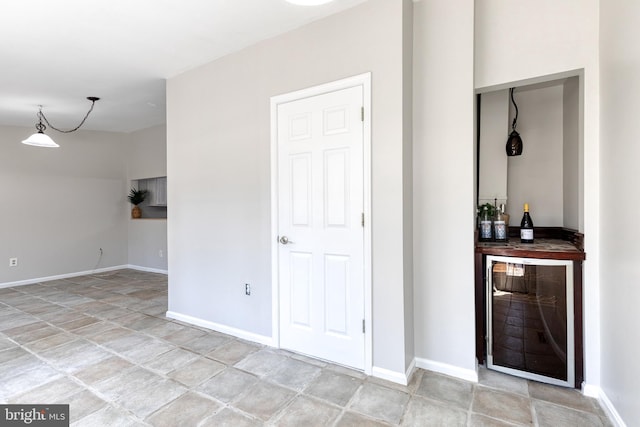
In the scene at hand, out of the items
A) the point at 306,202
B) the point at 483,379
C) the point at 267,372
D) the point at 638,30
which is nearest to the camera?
the point at 638,30

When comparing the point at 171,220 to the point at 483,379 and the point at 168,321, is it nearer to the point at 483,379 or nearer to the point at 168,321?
the point at 168,321

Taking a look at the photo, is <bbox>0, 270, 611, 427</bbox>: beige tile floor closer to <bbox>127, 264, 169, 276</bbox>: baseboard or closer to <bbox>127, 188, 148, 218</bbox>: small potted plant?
<bbox>127, 264, 169, 276</bbox>: baseboard

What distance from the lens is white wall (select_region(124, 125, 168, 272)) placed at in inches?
233

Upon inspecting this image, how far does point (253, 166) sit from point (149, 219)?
4369 millimetres

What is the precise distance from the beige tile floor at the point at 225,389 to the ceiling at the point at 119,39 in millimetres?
2663

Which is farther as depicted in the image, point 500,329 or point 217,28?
point 217,28

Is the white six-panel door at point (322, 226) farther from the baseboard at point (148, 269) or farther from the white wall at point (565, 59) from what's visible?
the baseboard at point (148, 269)

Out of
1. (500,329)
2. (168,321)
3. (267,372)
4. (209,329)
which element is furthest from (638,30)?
(168,321)

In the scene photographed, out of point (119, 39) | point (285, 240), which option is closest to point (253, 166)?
point (285, 240)

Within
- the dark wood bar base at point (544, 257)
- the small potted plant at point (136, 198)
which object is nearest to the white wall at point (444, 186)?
the dark wood bar base at point (544, 257)

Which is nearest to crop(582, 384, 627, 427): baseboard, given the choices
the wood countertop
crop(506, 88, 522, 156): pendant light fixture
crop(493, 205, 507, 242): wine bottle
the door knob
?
the wood countertop

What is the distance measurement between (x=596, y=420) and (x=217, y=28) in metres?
3.65

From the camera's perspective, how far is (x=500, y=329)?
2248 millimetres

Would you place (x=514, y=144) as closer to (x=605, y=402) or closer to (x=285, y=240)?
(x=605, y=402)
